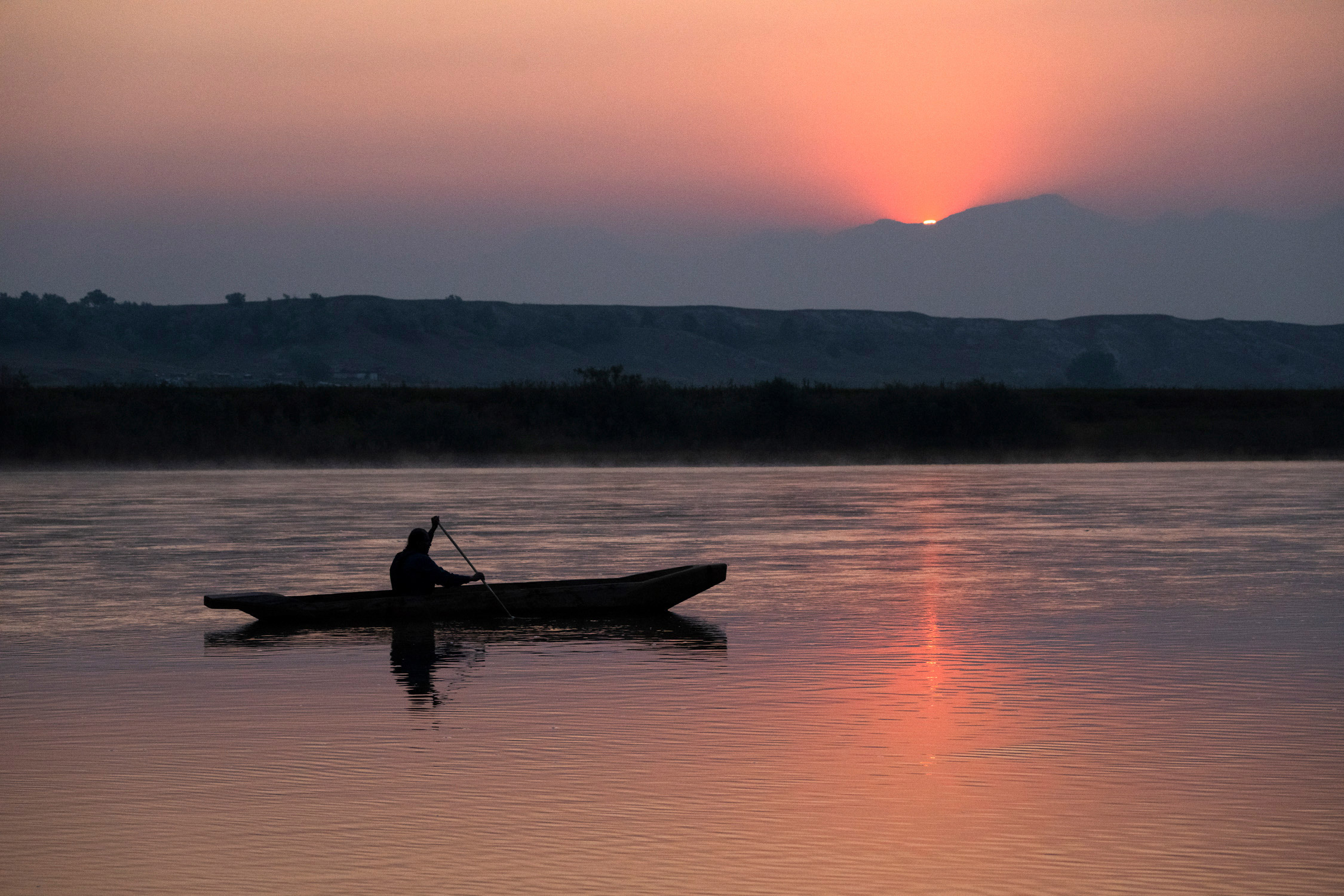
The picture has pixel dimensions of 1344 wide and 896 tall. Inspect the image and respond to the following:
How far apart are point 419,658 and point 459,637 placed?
1992 millimetres

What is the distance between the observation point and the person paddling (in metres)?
22.1

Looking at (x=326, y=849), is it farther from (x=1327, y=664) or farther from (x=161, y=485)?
(x=161, y=485)

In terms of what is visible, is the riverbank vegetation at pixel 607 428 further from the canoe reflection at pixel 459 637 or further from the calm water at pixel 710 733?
the canoe reflection at pixel 459 637

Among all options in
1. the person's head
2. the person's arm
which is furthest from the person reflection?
the person's head

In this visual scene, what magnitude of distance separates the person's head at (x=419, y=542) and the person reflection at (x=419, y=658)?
89 cm

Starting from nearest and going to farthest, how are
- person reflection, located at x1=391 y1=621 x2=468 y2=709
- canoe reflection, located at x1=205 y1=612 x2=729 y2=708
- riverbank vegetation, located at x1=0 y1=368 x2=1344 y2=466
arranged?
person reflection, located at x1=391 y1=621 x2=468 y2=709
canoe reflection, located at x1=205 y1=612 x2=729 y2=708
riverbank vegetation, located at x1=0 y1=368 x2=1344 y2=466

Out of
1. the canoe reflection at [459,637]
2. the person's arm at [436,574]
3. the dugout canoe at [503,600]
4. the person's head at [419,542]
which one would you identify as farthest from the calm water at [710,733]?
the person's head at [419,542]

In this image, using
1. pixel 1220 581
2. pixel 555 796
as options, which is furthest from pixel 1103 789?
pixel 1220 581

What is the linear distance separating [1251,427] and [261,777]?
3303 inches

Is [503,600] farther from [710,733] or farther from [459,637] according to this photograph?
[710,733]

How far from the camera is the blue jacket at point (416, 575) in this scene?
2211cm

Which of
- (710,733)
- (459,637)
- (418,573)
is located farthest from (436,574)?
(710,733)

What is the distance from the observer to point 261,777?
12375mm

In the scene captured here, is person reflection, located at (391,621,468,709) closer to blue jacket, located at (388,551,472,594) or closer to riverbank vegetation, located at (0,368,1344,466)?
blue jacket, located at (388,551,472,594)
